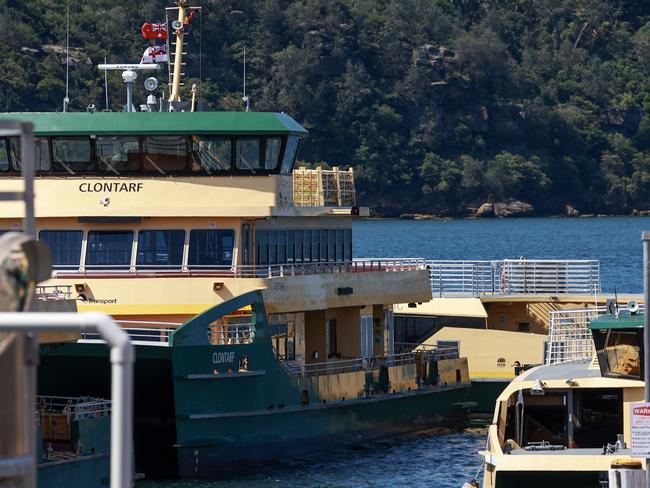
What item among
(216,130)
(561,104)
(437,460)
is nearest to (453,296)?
(437,460)

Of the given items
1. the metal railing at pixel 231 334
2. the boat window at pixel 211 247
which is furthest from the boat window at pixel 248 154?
the metal railing at pixel 231 334

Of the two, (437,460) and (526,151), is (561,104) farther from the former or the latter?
(437,460)

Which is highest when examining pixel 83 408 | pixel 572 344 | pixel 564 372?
pixel 572 344

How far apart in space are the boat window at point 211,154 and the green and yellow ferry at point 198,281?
0.02 meters

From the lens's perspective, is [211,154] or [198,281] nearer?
[198,281]

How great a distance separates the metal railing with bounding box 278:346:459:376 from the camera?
29844 millimetres

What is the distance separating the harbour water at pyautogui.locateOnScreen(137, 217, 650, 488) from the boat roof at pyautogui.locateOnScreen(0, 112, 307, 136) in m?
5.56

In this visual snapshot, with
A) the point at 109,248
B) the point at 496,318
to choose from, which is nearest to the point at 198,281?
the point at 109,248

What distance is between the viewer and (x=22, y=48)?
512 ft

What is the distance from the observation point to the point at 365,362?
3275 cm

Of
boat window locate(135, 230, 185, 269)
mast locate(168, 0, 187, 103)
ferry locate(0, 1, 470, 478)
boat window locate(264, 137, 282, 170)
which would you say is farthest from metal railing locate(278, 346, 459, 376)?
mast locate(168, 0, 187, 103)

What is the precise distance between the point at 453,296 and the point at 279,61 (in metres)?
126

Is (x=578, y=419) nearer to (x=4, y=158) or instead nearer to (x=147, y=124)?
(x=147, y=124)

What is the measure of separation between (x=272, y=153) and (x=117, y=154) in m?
2.60
